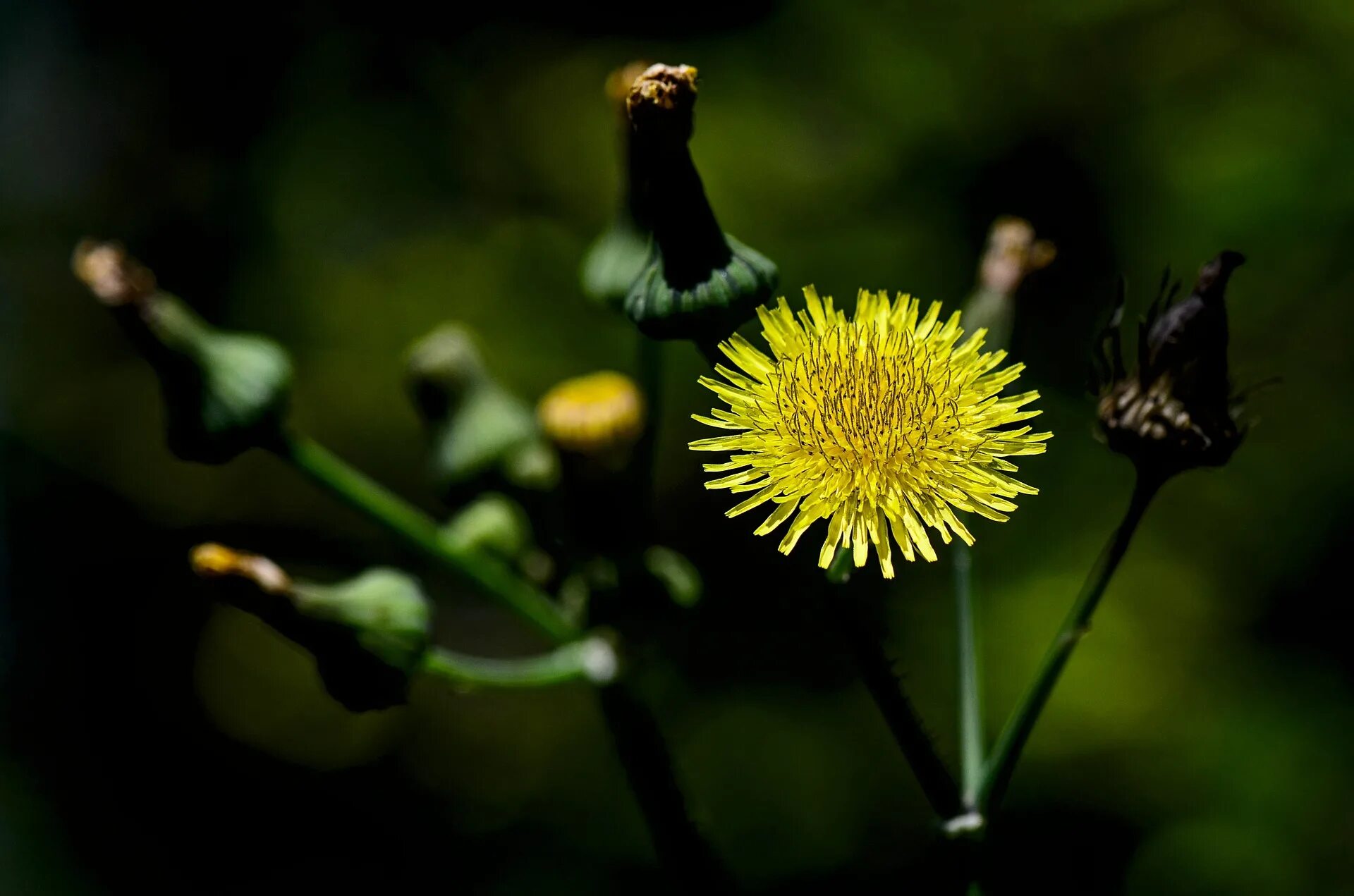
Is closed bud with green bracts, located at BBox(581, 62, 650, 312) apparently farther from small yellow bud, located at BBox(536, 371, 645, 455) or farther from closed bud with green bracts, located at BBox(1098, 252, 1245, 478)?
closed bud with green bracts, located at BBox(1098, 252, 1245, 478)

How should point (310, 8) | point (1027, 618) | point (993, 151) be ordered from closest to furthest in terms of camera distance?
point (1027, 618)
point (993, 151)
point (310, 8)

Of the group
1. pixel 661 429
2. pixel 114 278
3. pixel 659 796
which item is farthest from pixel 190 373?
pixel 661 429

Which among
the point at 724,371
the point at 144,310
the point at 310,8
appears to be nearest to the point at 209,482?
the point at 310,8

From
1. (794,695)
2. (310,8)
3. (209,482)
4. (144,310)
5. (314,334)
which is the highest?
(310,8)

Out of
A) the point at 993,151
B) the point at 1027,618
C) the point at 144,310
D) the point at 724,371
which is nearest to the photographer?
the point at 724,371

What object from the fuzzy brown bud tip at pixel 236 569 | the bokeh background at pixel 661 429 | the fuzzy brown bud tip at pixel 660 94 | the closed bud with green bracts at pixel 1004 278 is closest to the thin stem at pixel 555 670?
the fuzzy brown bud tip at pixel 236 569

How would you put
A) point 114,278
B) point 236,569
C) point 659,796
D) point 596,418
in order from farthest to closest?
point 596,418 < point 114,278 < point 659,796 < point 236,569

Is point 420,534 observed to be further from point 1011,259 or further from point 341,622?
point 1011,259

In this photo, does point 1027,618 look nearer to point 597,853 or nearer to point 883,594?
point 883,594
